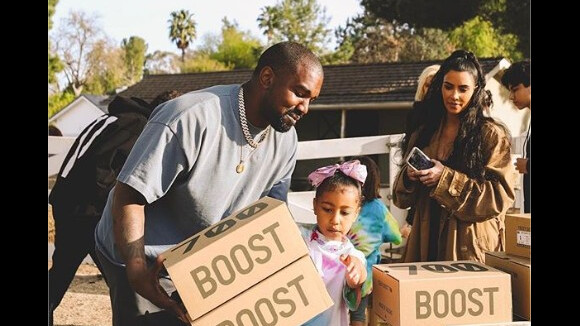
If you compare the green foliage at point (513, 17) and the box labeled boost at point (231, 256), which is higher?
the green foliage at point (513, 17)

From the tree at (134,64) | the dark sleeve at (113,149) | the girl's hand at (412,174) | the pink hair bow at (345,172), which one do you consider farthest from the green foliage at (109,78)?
the girl's hand at (412,174)

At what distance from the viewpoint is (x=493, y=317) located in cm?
203

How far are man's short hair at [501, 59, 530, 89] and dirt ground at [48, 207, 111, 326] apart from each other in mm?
2818

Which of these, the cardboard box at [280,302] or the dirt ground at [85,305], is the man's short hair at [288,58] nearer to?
the cardboard box at [280,302]

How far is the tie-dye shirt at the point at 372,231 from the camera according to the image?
3.07 m

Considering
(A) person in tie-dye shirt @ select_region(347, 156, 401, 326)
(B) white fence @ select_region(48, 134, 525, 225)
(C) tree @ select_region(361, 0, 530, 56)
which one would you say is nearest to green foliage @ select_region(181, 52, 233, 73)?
(C) tree @ select_region(361, 0, 530, 56)

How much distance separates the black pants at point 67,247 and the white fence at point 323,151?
1.64 meters

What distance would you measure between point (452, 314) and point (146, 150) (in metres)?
1.04

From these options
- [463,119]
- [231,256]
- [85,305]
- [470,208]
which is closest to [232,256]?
[231,256]

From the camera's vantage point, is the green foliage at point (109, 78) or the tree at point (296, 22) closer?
the tree at point (296, 22)

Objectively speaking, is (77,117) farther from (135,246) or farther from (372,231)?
(135,246)

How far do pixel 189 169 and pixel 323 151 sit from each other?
3.34 meters

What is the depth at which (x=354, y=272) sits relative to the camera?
7.22ft
